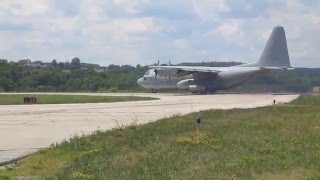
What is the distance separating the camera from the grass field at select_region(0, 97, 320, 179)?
1082cm

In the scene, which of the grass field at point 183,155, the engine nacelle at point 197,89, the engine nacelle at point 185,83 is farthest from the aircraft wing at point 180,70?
the grass field at point 183,155

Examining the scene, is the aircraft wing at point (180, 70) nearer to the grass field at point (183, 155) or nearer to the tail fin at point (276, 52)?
the tail fin at point (276, 52)

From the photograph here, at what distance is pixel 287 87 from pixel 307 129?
56450 mm

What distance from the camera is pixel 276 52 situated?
6906 cm

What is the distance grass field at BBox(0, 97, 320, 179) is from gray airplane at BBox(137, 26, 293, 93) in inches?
1878

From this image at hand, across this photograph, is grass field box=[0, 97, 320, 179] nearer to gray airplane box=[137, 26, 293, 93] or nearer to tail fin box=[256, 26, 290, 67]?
gray airplane box=[137, 26, 293, 93]

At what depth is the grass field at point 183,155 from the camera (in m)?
10.8


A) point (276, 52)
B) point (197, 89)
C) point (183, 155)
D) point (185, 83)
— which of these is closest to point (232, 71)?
point (197, 89)

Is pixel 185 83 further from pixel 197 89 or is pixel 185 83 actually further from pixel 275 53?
pixel 275 53

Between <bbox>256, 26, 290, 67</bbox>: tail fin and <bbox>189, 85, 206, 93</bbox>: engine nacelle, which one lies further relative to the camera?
<bbox>189, 85, 206, 93</bbox>: engine nacelle

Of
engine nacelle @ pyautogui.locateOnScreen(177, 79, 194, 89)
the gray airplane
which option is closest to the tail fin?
the gray airplane

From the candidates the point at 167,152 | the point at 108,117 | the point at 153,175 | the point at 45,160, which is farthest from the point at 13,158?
the point at 108,117

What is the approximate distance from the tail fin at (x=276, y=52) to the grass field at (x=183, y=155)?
50053 mm

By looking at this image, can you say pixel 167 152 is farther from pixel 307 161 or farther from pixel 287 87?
pixel 287 87
